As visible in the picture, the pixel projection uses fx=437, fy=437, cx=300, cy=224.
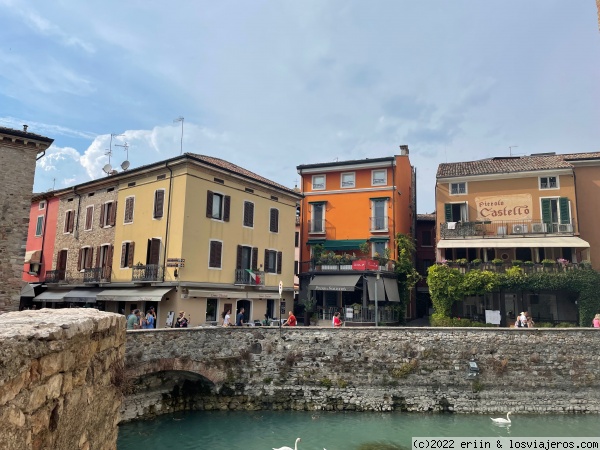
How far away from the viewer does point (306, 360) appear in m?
19.4

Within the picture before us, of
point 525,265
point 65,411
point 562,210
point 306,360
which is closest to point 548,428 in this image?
point 306,360

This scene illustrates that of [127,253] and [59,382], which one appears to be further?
[127,253]

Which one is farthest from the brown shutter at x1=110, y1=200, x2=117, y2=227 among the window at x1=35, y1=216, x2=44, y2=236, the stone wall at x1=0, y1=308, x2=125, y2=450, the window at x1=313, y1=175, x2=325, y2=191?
the stone wall at x1=0, y1=308, x2=125, y2=450

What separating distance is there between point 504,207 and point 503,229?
62.7 inches

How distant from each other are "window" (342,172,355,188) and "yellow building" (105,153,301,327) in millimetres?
6849

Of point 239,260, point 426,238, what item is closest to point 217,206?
point 239,260

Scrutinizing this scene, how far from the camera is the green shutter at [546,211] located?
28.5 m

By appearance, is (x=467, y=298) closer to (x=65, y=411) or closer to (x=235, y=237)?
(x=235, y=237)

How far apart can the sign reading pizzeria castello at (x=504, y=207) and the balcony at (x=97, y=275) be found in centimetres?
2452

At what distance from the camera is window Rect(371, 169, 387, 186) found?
32.1 metres

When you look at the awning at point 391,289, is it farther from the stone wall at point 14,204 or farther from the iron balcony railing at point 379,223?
the stone wall at point 14,204

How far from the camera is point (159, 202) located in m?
24.4

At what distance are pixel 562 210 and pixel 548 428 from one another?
16.4m

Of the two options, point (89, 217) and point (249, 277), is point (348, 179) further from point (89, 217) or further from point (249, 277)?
point (89, 217)
